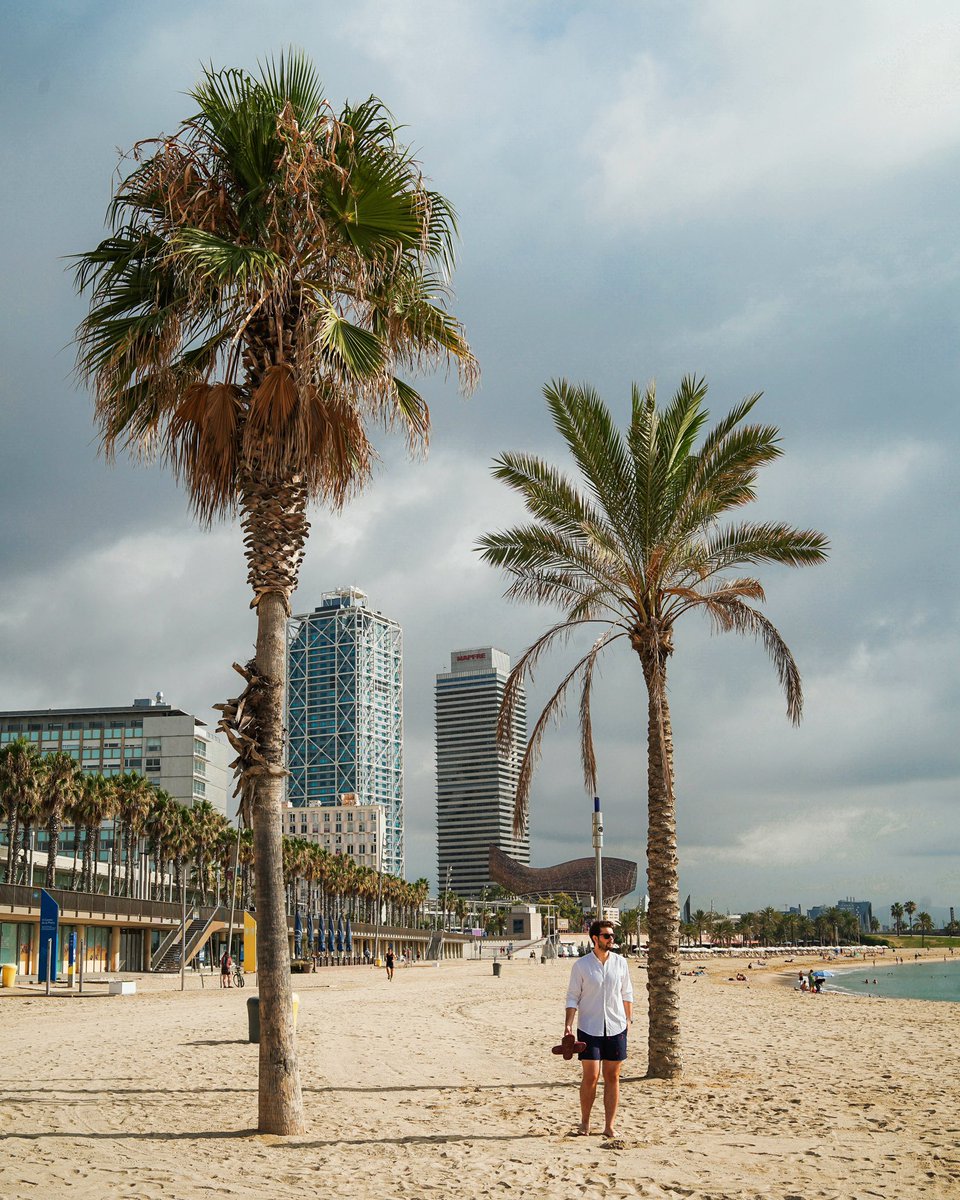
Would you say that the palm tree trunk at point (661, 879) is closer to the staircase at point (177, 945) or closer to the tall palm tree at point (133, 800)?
the staircase at point (177, 945)

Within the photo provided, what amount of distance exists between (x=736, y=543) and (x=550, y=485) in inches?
103

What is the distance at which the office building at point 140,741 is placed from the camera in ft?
384

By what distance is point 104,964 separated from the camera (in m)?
55.6

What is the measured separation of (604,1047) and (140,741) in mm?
117779

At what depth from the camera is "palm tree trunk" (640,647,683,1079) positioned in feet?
41.4

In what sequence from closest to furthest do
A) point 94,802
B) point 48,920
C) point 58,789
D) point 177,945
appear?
point 48,920 → point 58,789 → point 177,945 → point 94,802

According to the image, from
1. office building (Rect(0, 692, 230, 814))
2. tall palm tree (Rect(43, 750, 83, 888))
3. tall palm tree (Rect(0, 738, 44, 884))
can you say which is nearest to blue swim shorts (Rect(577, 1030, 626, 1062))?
tall palm tree (Rect(0, 738, 44, 884))

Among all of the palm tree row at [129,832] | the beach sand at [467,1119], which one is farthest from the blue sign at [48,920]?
the beach sand at [467,1119]

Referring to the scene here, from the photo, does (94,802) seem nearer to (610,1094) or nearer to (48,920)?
(48,920)

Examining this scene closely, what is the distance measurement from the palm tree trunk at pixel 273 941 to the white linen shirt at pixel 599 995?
2.44 m

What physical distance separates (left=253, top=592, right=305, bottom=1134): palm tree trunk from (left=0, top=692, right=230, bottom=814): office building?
111274 millimetres

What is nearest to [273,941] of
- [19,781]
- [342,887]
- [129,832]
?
[19,781]

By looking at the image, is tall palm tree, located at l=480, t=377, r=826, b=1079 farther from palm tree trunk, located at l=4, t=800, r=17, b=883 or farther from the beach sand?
palm tree trunk, located at l=4, t=800, r=17, b=883

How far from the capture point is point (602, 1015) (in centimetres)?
862
